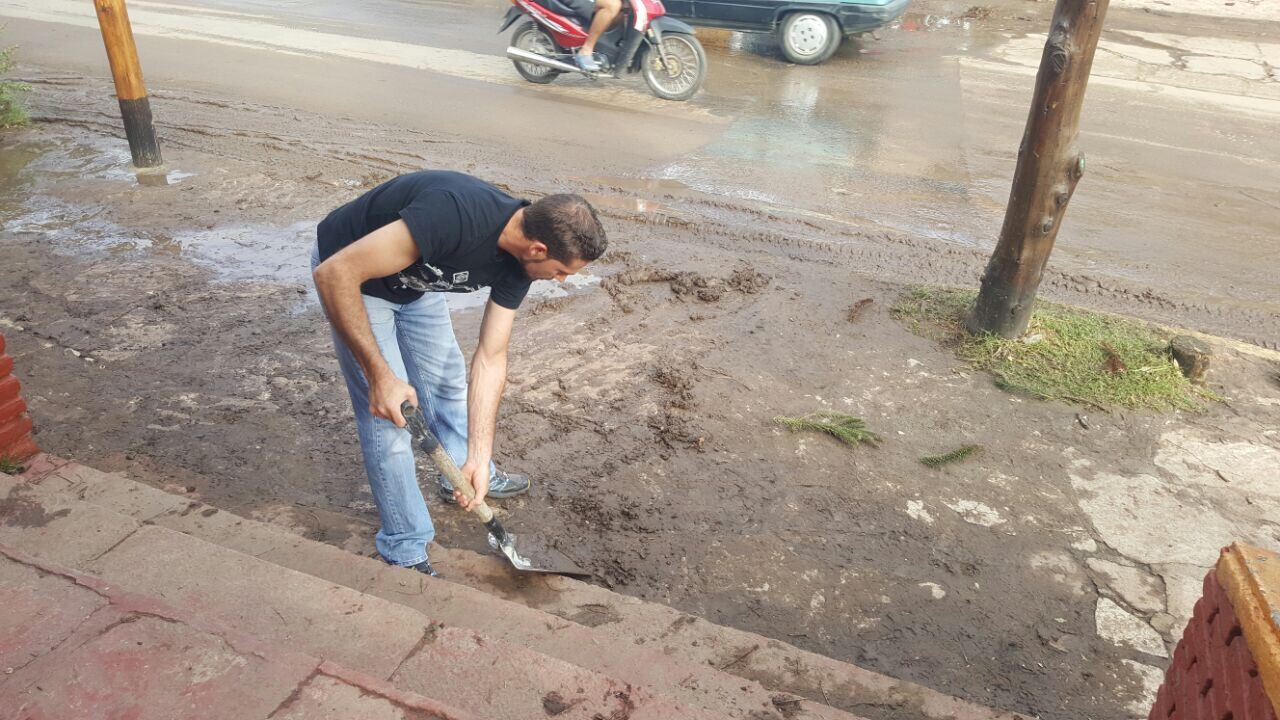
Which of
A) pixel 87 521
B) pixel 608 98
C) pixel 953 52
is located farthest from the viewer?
pixel 953 52

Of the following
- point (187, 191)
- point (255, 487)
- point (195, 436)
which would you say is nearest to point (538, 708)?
point (255, 487)

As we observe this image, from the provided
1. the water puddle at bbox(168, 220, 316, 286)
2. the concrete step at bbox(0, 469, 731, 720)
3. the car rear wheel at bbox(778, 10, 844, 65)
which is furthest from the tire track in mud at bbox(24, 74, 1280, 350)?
the car rear wheel at bbox(778, 10, 844, 65)

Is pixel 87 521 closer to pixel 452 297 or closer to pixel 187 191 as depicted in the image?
pixel 452 297

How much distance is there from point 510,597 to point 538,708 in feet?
3.30

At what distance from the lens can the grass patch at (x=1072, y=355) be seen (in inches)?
184

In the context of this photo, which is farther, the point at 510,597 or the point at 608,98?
the point at 608,98

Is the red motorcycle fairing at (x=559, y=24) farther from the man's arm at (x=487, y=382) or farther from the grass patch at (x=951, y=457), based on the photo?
the man's arm at (x=487, y=382)

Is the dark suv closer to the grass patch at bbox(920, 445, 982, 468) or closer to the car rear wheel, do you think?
the car rear wheel

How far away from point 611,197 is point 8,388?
4349 millimetres

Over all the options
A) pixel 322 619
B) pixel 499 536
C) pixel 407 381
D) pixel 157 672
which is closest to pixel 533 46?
pixel 407 381

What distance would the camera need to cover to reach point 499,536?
330 cm

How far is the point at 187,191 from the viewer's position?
263 inches

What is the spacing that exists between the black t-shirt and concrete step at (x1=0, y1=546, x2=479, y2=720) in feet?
4.04

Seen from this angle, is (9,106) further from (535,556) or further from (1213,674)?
(1213,674)
